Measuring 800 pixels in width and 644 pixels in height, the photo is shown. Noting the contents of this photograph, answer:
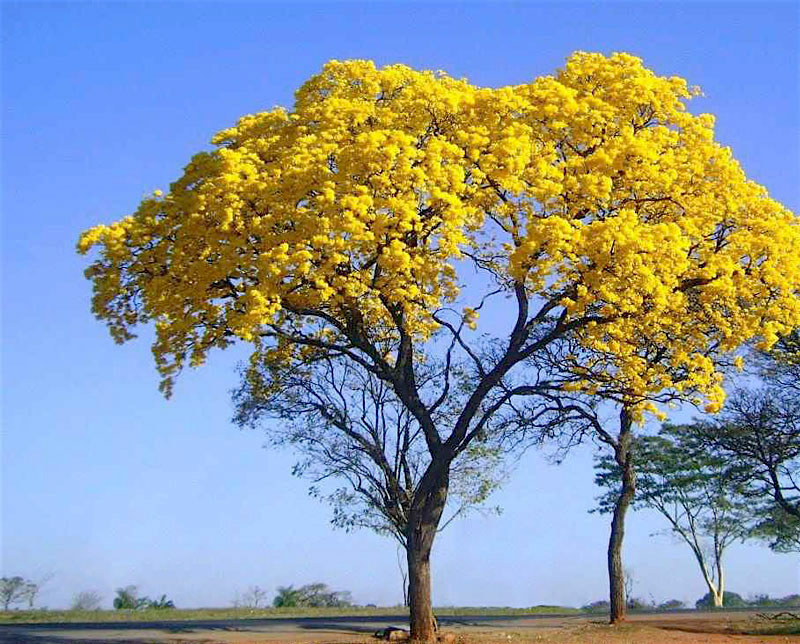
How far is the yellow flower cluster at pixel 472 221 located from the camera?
20281 millimetres

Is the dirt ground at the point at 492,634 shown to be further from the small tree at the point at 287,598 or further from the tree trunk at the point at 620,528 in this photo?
the small tree at the point at 287,598

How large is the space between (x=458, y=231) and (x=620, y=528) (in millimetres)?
12251

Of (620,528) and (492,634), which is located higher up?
(620,528)

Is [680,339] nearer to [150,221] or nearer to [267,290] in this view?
[267,290]

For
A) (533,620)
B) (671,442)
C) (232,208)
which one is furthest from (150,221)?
(671,442)

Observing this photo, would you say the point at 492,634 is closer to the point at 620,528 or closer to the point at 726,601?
the point at 620,528

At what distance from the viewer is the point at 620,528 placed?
1133 inches

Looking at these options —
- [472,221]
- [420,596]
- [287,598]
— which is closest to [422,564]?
[420,596]

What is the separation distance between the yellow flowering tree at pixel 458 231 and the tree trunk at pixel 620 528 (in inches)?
248

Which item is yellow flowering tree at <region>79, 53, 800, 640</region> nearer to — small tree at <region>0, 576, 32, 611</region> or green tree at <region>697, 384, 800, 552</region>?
green tree at <region>697, 384, 800, 552</region>

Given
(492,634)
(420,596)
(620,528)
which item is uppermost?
(620,528)

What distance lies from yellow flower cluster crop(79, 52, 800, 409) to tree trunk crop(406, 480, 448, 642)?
421cm

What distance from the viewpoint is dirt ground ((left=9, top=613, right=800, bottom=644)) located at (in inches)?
945

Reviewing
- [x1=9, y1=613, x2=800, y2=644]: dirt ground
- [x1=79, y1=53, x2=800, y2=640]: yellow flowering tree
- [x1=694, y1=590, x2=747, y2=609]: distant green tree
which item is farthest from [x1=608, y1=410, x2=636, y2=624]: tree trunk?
[x1=694, y1=590, x2=747, y2=609]: distant green tree
